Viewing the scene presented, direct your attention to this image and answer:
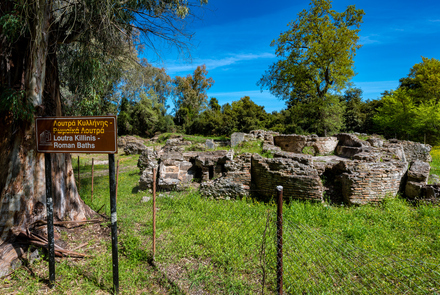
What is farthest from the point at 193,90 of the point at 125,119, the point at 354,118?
the point at 354,118

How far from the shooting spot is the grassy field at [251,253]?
3.45 metres

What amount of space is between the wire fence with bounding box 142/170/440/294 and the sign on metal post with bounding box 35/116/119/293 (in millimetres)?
1034

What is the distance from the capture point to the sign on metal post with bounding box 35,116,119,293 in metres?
3.18

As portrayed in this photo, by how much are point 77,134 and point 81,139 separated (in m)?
0.10

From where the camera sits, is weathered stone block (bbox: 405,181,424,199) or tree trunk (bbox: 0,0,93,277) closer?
tree trunk (bbox: 0,0,93,277)

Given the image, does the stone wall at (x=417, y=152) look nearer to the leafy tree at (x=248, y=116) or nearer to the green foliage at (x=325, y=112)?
the green foliage at (x=325, y=112)

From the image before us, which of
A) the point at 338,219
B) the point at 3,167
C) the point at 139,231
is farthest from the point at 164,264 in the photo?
the point at 338,219

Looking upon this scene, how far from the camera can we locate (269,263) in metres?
3.89

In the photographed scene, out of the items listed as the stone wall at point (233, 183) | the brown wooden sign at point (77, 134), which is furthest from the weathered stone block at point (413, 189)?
the brown wooden sign at point (77, 134)

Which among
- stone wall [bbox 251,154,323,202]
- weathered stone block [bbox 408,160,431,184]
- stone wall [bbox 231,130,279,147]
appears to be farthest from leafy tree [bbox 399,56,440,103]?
stone wall [bbox 251,154,323,202]

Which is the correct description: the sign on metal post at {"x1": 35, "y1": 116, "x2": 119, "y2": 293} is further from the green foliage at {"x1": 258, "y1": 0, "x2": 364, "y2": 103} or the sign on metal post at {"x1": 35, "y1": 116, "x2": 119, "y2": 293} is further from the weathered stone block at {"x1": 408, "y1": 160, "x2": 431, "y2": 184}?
the green foliage at {"x1": 258, "y1": 0, "x2": 364, "y2": 103}

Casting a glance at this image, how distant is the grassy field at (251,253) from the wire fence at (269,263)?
Answer: 0.02 m

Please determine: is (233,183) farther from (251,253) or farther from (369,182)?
(369,182)

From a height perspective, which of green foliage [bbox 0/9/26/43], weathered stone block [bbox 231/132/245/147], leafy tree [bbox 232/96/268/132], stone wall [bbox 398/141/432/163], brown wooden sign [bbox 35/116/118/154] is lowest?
stone wall [bbox 398/141/432/163]
